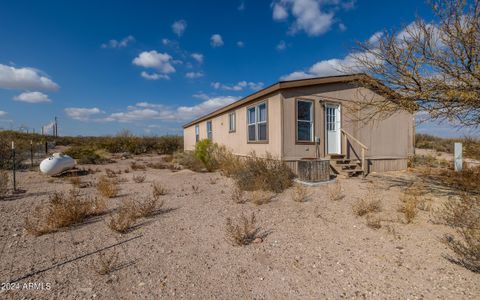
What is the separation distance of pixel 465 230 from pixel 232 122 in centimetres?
949

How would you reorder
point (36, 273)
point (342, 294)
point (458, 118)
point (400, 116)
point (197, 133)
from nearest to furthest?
point (342, 294), point (36, 273), point (458, 118), point (400, 116), point (197, 133)

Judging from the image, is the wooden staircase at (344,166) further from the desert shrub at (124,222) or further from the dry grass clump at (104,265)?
the dry grass clump at (104,265)

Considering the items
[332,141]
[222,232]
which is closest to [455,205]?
[332,141]

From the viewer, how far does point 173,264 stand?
2.88 meters

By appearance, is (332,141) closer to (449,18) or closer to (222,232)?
(449,18)

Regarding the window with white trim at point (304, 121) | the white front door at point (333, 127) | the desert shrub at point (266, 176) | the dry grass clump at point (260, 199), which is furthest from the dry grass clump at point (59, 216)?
the white front door at point (333, 127)

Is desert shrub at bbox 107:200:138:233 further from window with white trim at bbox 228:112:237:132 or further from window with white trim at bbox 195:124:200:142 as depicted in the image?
window with white trim at bbox 195:124:200:142

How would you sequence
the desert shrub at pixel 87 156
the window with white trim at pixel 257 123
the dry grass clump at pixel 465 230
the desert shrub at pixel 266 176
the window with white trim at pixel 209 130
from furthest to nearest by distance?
the window with white trim at pixel 209 130 < the desert shrub at pixel 87 156 < the window with white trim at pixel 257 123 < the desert shrub at pixel 266 176 < the dry grass clump at pixel 465 230

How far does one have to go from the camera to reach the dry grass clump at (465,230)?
284 cm

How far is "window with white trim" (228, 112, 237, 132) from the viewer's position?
1141cm

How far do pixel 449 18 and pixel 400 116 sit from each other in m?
7.03

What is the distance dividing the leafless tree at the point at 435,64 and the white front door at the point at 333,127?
3.19 meters

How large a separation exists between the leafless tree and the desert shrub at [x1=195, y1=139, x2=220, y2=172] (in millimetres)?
7677

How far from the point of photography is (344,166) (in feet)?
27.9
